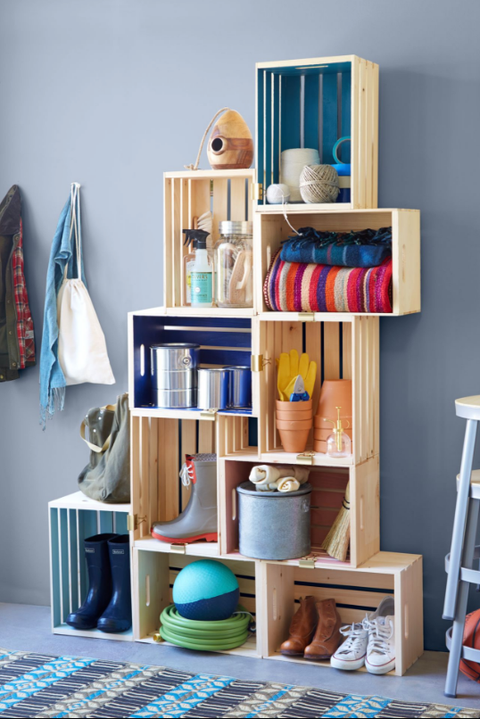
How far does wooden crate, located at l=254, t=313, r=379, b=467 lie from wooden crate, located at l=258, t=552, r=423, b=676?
396mm

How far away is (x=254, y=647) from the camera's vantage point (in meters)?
3.32

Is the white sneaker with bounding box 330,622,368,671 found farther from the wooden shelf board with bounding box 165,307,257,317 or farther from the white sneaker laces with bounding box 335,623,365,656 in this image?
the wooden shelf board with bounding box 165,307,257,317

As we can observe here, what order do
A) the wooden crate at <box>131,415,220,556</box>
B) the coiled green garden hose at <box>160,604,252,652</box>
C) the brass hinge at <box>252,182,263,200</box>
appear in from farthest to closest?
the wooden crate at <box>131,415,220,556</box>
the coiled green garden hose at <box>160,604,252,652</box>
the brass hinge at <box>252,182,263,200</box>

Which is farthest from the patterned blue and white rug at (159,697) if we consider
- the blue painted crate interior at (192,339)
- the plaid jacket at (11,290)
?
the plaid jacket at (11,290)

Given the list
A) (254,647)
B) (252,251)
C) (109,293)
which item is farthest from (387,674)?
(109,293)

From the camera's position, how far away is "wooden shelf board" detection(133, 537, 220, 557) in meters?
3.33

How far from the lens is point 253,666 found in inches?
124

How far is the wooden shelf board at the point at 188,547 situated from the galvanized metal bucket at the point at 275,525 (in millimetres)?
142

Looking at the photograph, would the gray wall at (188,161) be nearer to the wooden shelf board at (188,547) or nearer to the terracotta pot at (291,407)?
the terracotta pot at (291,407)

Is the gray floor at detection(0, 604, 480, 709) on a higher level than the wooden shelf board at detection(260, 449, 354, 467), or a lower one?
lower

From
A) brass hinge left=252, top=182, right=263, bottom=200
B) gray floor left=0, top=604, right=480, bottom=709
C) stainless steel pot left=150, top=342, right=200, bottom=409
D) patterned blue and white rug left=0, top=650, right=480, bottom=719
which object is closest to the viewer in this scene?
patterned blue and white rug left=0, top=650, right=480, bottom=719

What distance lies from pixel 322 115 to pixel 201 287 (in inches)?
30.8

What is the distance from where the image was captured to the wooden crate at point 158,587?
3422 millimetres

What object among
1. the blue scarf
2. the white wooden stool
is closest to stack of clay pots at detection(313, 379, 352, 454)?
the white wooden stool
